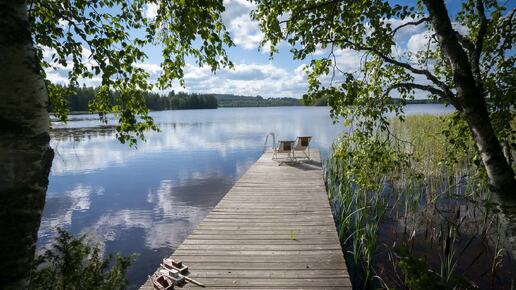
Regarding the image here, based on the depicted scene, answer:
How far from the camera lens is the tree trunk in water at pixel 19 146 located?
1.28 metres

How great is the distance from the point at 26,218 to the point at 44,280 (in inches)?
108

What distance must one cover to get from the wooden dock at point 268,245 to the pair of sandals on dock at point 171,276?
3.5 inches

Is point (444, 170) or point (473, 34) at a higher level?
point (473, 34)

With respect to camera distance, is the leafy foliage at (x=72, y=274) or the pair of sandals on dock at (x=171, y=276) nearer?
the leafy foliage at (x=72, y=274)

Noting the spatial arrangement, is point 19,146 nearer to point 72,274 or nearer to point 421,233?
point 72,274

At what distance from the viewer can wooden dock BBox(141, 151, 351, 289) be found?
4.16m

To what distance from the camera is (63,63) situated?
127 inches

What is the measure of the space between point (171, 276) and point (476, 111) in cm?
384

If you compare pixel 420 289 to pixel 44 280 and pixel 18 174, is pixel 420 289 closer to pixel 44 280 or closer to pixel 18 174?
pixel 18 174

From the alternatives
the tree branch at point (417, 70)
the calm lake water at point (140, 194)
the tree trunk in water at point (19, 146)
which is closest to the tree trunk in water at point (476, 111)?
the tree branch at point (417, 70)

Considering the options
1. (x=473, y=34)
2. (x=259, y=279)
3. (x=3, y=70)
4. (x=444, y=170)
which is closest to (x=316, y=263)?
(x=259, y=279)

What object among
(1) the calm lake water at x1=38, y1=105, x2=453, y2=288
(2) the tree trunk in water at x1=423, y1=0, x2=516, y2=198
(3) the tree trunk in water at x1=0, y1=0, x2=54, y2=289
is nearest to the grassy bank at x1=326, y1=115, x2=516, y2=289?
(2) the tree trunk in water at x1=423, y1=0, x2=516, y2=198

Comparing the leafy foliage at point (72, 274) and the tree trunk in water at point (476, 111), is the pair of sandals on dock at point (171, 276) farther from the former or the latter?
the tree trunk in water at point (476, 111)

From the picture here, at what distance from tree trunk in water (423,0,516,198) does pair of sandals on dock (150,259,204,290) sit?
134 inches
